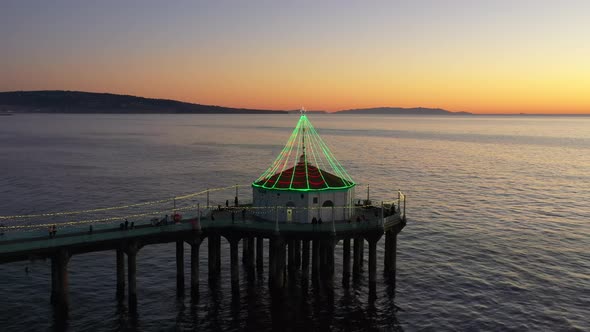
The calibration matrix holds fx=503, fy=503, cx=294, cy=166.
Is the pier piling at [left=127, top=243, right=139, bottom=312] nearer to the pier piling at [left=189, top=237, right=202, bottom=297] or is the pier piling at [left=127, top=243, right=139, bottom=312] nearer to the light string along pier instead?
the pier piling at [left=189, top=237, right=202, bottom=297]

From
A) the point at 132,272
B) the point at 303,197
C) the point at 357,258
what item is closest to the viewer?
the point at 132,272

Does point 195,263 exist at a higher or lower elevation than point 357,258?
higher

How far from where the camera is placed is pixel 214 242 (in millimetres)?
41000

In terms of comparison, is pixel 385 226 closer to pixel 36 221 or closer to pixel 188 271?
pixel 188 271

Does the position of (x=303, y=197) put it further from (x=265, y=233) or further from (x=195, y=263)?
(x=195, y=263)

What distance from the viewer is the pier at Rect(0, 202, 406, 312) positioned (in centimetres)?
3394

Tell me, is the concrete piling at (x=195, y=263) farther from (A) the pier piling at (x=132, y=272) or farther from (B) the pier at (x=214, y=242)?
(A) the pier piling at (x=132, y=272)

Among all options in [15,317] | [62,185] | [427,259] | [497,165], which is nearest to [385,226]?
[427,259]

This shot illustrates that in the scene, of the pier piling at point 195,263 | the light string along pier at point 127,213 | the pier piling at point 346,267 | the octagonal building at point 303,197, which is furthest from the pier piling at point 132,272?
the pier piling at point 346,267

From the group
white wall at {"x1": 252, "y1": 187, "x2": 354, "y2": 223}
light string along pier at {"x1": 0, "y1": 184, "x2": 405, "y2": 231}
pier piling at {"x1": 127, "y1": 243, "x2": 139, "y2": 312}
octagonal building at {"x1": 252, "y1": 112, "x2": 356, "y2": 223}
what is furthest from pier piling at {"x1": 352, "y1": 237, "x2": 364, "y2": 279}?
pier piling at {"x1": 127, "y1": 243, "x2": 139, "y2": 312}

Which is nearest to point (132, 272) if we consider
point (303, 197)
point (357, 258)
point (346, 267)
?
point (303, 197)

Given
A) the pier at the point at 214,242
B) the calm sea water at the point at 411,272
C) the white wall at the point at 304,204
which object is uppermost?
the white wall at the point at 304,204

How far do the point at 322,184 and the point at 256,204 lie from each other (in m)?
5.80

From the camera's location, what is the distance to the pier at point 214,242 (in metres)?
33.9
